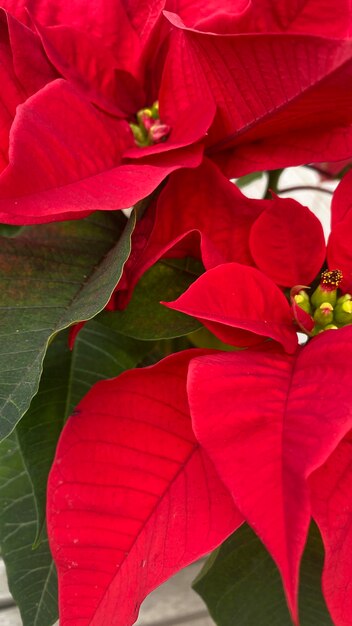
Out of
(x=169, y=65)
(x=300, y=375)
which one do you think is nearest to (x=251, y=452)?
(x=300, y=375)

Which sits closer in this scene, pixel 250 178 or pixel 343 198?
pixel 343 198

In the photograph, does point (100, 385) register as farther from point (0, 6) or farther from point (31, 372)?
point (0, 6)

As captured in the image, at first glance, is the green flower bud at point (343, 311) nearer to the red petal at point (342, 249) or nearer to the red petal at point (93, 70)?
the red petal at point (342, 249)

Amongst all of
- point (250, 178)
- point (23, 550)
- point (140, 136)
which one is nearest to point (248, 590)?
point (23, 550)

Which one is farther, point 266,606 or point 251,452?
point 266,606

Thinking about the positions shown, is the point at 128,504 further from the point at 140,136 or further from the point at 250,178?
the point at 250,178
